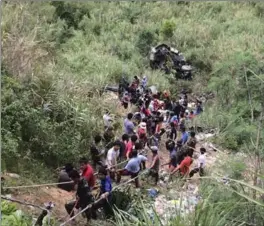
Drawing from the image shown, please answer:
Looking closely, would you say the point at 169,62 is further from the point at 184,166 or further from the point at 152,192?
the point at 152,192

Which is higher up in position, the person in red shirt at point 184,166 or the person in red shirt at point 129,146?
the person in red shirt at point 129,146

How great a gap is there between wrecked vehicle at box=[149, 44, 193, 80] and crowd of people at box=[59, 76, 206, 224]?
4.43m

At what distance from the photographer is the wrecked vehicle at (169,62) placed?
1891 cm

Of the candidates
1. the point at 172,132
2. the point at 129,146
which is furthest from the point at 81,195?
the point at 172,132

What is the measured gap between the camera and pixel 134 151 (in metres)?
7.32

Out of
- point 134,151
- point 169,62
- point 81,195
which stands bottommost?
point 169,62

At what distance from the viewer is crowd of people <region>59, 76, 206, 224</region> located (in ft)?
20.8

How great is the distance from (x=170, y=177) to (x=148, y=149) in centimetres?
160

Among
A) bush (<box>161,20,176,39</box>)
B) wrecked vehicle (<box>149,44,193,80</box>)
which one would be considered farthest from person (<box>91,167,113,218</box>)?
bush (<box>161,20,176,39</box>)

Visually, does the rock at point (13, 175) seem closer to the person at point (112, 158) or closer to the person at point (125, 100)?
the person at point (112, 158)

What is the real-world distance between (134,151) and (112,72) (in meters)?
8.65

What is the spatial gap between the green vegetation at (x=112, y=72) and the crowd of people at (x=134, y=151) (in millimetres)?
519

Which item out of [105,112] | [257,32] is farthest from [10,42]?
[257,32]

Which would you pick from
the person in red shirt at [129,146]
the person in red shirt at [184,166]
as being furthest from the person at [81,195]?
the person in red shirt at [184,166]
